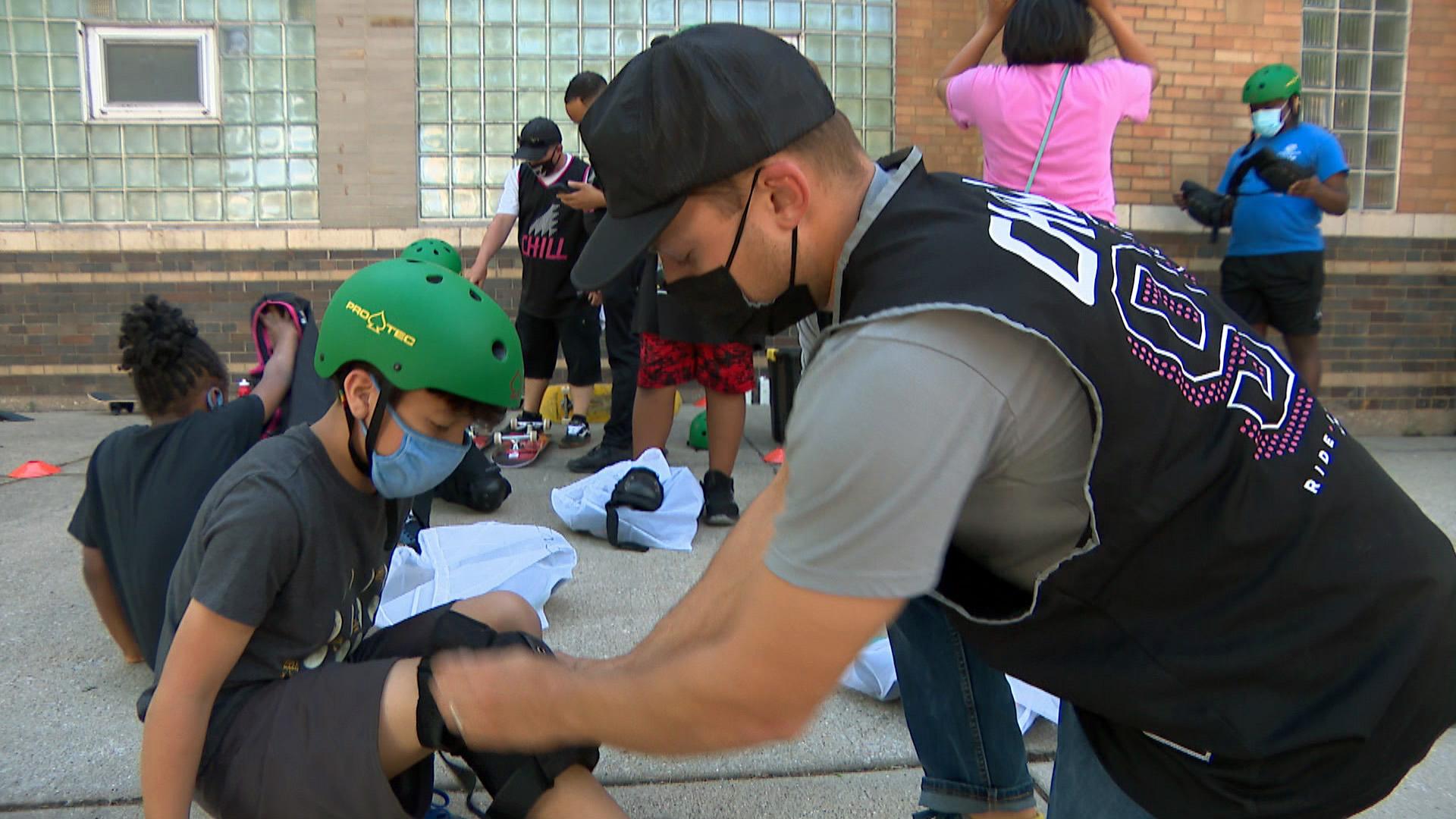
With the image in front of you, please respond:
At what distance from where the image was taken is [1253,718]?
131cm

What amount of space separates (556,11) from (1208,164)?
4.51 m

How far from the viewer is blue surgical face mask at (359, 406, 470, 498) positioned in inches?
78.7

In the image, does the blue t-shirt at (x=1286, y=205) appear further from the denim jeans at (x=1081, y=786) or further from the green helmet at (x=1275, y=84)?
the denim jeans at (x=1081, y=786)

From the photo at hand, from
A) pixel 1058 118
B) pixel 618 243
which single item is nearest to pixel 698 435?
pixel 1058 118

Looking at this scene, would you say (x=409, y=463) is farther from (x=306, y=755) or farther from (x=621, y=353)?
(x=621, y=353)

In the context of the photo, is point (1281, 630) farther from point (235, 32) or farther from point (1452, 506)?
point (235, 32)

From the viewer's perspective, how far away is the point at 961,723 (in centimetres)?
198

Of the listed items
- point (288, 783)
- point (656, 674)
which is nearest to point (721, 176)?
point (656, 674)

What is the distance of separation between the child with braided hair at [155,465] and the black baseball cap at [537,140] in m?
2.86

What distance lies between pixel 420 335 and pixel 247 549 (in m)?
0.48

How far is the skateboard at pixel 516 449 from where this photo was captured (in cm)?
547

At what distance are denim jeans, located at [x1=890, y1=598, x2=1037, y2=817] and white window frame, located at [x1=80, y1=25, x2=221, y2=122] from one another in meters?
7.20

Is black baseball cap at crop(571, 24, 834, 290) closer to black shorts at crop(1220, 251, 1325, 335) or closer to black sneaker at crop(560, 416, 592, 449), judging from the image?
black sneaker at crop(560, 416, 592, 449)

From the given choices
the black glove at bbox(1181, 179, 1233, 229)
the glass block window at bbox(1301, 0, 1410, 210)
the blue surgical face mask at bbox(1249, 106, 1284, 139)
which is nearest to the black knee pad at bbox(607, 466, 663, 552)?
the black glove at bbox(1181, 179, 1233, 229)
